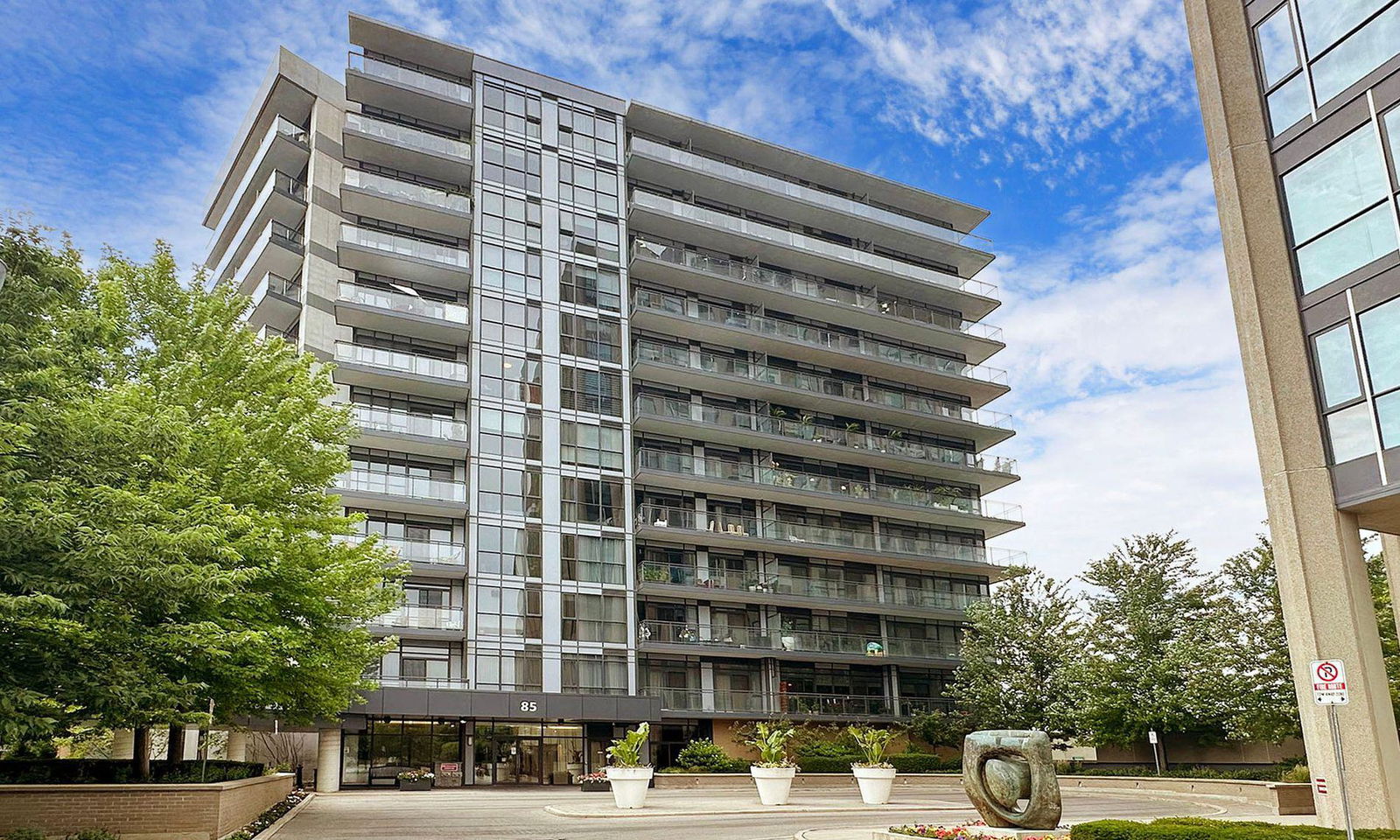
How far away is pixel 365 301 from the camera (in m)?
49.6

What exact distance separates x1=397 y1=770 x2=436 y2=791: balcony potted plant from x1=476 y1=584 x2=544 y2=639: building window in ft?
19.8

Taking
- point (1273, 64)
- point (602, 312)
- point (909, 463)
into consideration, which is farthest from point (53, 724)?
point (909, 463)

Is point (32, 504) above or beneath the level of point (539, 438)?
beneath

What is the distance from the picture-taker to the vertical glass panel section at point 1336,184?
21.9 meters

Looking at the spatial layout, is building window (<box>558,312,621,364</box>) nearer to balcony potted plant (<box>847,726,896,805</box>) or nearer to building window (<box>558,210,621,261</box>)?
building window (<box>558,210,621,261</box>)

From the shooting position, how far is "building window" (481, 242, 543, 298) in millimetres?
52656

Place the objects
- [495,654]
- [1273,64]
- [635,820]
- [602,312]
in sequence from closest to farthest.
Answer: [1273,64] < [635,820] < [495,654] < [602,312]

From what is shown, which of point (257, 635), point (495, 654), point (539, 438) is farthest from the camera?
point (539, 438)

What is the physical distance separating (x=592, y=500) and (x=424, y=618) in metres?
9.34

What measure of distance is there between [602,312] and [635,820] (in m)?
31.9

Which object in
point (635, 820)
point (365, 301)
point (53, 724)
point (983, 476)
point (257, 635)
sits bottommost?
point (635, 820)

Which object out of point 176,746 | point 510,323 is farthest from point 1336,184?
point 510,323

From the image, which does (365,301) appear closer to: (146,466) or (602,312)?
(602,312)

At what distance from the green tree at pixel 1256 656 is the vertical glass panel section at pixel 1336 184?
799 inches
